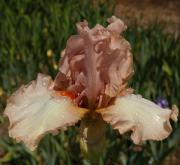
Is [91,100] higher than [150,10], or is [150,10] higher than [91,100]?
[91,100]

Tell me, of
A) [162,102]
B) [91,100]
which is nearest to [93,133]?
[91,100]

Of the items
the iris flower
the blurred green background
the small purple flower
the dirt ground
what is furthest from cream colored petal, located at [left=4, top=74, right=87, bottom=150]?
the dirt ground

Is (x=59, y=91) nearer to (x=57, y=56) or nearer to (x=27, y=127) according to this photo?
(x=27, y=127)

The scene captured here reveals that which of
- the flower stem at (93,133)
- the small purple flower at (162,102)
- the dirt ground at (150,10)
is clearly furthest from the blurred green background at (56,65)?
the dirt ground at (150,10)

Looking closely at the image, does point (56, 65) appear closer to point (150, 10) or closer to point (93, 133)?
point (93, 133)

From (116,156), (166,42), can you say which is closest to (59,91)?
(116,156)

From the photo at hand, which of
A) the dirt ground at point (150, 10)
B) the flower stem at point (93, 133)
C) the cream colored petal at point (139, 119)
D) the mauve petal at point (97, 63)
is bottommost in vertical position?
the dirt ground at point (150, 10)

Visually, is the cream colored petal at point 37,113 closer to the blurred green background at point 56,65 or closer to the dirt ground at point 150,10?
the blurred green background at point 56,65
